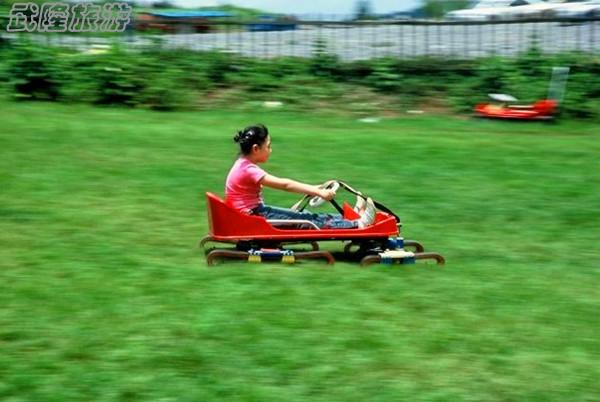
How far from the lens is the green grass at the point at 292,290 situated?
5.07 metres

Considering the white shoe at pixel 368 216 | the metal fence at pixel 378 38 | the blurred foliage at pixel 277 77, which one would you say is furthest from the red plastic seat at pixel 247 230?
the metal fence at pixel 378 38

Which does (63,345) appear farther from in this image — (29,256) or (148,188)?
(148,188)

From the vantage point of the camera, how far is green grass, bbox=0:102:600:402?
5.07m

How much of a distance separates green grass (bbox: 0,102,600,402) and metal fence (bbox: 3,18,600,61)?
18.1 ft

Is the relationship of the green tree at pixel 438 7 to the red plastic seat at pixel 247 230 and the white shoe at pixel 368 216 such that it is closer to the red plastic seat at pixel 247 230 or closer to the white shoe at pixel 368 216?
the white shoe at pixel 368 216

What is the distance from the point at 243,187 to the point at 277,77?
9793mm

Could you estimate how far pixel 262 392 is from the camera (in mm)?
4875

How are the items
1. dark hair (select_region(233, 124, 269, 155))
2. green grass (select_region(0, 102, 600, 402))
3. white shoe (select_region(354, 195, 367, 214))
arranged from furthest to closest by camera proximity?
white shoe (select_region(354, 195, 367, 214)) → dark hair (select_region(233, 124, 269, 155)) → green grass (select_region(0, 102, 600, 402))

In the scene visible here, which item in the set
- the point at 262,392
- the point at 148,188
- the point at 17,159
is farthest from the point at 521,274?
the point at 17,159

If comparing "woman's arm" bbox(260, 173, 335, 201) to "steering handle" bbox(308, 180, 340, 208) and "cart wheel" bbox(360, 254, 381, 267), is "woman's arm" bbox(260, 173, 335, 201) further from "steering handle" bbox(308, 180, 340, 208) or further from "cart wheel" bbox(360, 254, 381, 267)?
"cart wheel" bbox(360, 254, 381, 267)

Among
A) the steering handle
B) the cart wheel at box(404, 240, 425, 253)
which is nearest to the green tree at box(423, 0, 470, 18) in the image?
the steering handle

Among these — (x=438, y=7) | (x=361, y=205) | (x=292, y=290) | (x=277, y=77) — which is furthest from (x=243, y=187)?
(x=438, y=7)

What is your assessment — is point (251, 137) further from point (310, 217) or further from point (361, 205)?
point (361, 205)

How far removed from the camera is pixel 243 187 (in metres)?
7.47
